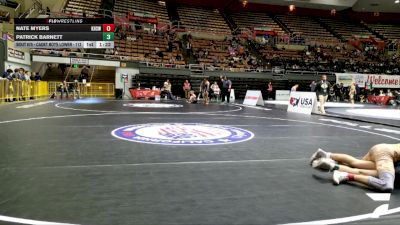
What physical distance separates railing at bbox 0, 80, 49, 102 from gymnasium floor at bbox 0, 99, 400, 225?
10406 mm

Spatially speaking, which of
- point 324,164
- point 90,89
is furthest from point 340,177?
point 90,89

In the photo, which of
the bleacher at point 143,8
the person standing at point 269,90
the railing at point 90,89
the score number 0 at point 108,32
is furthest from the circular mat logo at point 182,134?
the bleacher at point 143,8

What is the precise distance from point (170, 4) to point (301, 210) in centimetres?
3761

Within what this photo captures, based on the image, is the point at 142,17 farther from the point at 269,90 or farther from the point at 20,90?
the point at 20,90

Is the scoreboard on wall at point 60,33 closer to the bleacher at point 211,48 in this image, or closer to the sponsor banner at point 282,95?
the bleacher at point 211,48

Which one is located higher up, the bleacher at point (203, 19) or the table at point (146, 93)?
the bleacher at point (203, 19)

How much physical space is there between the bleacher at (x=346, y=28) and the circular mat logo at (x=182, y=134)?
1491 inches

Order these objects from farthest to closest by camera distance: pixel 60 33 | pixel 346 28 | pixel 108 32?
1. pixel 346 28
2. pixel 108 32
3. pixel 60 33

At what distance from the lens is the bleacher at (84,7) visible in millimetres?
28731

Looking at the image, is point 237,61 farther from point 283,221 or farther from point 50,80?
point 283,221

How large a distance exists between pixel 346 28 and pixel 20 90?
37370 mm

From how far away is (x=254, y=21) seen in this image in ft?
130

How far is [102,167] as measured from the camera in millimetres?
4293

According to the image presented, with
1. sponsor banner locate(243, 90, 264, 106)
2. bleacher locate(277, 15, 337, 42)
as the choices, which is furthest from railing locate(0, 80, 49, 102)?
bleacher locate(277, 15, 337, 42)
